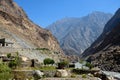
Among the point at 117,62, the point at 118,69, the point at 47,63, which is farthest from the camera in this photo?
the point at 117,62

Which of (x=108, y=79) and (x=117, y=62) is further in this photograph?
(x=117, y=62)

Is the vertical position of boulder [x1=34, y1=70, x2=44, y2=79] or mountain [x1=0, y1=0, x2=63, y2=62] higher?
mountain [x1=0, y1=0, x2=63, y2=62]

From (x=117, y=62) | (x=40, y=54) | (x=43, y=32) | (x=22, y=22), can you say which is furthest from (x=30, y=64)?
(x=43, y=32)

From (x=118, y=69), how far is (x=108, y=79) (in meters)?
69.1

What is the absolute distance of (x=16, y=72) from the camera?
37.8m

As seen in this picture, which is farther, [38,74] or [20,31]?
[20,31]

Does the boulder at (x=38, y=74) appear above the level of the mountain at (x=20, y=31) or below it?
below

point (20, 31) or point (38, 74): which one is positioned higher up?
point (20, 31)

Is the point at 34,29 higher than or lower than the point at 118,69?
higher

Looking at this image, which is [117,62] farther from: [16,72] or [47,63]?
[16,72]

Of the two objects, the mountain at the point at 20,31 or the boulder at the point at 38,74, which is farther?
the mountain at the point at 20,31

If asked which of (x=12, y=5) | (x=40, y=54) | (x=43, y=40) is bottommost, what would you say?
(x=40, y=54)

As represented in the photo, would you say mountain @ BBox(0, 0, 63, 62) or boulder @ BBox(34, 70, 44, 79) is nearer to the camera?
boulder @ BBox(34, 70, 44, 79)

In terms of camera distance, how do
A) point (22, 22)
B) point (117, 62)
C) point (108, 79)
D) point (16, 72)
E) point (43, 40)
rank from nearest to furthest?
point (16, 72), point (108, 79), point (117, 62), point (22, 22), point (43, 40)
